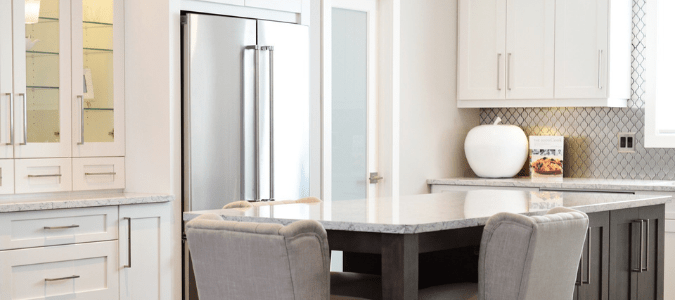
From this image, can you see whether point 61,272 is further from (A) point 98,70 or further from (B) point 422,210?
(B) point 422,210

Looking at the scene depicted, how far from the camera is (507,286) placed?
6.67 ft

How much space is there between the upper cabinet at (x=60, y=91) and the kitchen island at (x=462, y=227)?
1451 millimetres

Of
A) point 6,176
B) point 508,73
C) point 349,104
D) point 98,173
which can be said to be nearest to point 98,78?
point 98,173

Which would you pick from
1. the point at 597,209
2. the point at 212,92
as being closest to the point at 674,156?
the point at 597,209

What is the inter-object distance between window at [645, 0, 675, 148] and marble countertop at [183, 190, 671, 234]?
1635 millimetres

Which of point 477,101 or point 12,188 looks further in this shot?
point 477,101

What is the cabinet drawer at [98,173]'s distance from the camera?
3713mm

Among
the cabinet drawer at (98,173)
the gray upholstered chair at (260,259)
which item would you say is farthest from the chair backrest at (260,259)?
→ the cabinet drawer at (98,173)

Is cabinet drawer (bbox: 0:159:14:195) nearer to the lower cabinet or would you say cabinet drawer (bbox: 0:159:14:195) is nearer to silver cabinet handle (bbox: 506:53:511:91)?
the lower cabinet

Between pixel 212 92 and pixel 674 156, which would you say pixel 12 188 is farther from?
pixel 674 156

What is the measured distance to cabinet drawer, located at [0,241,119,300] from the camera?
3.17 metres

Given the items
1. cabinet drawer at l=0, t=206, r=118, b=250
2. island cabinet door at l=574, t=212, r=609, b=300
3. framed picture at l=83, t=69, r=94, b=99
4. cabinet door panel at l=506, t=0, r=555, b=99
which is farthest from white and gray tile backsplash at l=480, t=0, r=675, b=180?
cabinet drawer at l=0, t=206, r=118, b=250

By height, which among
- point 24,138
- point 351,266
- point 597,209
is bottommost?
point 351,266

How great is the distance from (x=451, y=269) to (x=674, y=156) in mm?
2763
